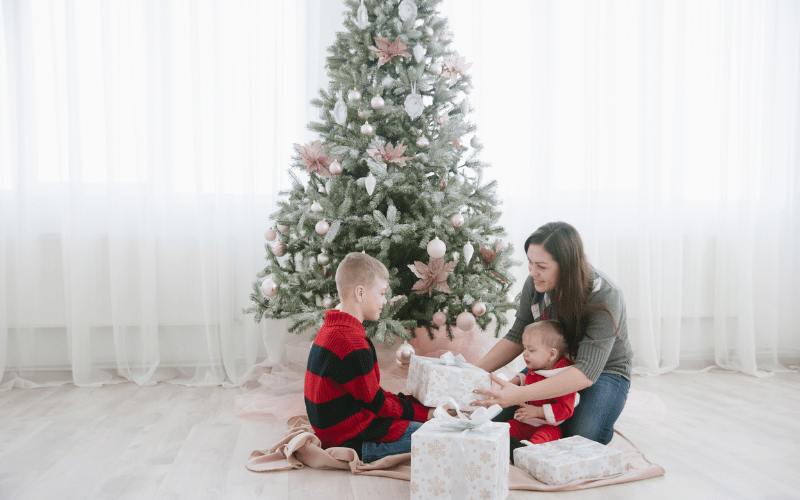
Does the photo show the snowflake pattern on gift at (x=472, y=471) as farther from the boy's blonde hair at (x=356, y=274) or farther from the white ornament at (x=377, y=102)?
the white ornament at (x=377, y=102)

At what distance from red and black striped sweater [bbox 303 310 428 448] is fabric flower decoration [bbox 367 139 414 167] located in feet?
2.74

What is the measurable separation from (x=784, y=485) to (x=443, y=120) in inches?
73.3

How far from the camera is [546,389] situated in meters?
1.92

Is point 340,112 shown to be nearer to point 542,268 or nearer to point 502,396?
point 542,268

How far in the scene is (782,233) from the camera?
3596 mm

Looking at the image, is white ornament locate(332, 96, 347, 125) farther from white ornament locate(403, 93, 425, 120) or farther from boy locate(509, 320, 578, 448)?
boy locate(509, 320, 578, 448)

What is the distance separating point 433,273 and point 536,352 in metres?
0.65

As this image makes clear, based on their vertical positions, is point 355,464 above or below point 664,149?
below

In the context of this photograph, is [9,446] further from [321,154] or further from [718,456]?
[718,456]

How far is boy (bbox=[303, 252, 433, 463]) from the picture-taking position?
1.88 meters

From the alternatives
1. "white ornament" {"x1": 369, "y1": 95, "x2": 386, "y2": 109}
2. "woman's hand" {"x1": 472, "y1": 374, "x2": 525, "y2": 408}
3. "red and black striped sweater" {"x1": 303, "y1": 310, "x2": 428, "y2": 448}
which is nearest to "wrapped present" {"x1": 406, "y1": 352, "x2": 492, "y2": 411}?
"woman's hand" {"x1": 472, "y1": 374, "x2": 525, "y2": 408}

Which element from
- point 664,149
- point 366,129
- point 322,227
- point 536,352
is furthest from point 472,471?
point 664,149

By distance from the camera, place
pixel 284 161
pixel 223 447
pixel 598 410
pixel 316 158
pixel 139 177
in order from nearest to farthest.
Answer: pixel 598 410 < pixel 223 447 < pixel 316 158 < pixel 139 177 < pixel 284 161

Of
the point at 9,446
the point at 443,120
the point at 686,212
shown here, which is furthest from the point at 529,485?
the point at 686,212
